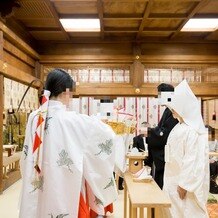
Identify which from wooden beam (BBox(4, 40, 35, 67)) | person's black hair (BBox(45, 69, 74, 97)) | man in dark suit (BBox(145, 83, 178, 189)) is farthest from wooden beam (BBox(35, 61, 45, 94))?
person's black hair (BBox(45, 69, 74, 97))

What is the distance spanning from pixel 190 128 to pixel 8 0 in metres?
4.38

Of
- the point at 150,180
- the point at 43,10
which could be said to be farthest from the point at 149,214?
the point at 43,10

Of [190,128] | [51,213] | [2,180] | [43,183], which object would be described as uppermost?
[190,128]

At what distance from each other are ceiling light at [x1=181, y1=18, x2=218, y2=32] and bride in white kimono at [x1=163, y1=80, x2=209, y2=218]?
14.9 feet

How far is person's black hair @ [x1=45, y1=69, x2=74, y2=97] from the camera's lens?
2.21m

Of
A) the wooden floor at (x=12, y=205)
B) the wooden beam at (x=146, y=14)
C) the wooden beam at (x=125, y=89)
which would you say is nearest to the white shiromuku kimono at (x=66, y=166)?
the wooden floor at (x=12, y=205)

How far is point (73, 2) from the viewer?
597 centimetres

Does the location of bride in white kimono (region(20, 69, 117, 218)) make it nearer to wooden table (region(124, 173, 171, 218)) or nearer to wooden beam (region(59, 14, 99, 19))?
wooden table (region(124, 173, 171, 218))

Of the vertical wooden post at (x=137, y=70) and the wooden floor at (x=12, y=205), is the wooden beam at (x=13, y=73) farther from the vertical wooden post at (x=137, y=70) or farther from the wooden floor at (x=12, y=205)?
the vertical wooden post at (x=137, y=70)

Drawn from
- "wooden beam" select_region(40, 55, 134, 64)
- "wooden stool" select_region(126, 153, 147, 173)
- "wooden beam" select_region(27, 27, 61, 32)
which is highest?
"wooden beam" select_region(27, 27, 61, 32)

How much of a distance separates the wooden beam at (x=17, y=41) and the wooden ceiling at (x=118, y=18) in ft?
1.04

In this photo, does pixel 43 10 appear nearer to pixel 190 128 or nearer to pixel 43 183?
pixel 190 128

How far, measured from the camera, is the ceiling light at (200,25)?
7.21 m

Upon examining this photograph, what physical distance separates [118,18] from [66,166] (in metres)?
5.36
